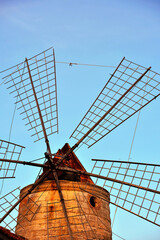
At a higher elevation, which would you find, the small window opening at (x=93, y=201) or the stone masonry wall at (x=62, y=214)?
the small window opening at (x=93, y=201)

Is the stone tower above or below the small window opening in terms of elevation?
below

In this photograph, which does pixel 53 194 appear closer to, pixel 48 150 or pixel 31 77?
pixel 48 150

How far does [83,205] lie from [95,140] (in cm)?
235

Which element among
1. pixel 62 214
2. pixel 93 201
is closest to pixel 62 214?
pixel 62 214

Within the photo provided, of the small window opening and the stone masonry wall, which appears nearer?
the stone masonry wall

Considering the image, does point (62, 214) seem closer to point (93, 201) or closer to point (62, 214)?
point (62, 214)

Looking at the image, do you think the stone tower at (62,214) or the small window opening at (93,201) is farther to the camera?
the small window opening at (93,201)

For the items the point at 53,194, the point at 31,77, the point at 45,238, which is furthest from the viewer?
the point at 31,77

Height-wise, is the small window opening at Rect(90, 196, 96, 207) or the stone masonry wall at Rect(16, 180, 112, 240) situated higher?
the small window opening at Rect(90, 196, 96, 207)

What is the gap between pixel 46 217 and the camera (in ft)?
34.2

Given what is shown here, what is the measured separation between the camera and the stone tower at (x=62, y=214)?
33.6 ft

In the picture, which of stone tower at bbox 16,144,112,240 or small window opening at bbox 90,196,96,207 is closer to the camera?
stone tower at bbox 16,144,112,240

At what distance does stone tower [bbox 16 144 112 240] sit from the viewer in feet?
33.6

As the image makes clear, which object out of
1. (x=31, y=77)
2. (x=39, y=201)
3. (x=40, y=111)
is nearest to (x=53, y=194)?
(x=39, y=201)
